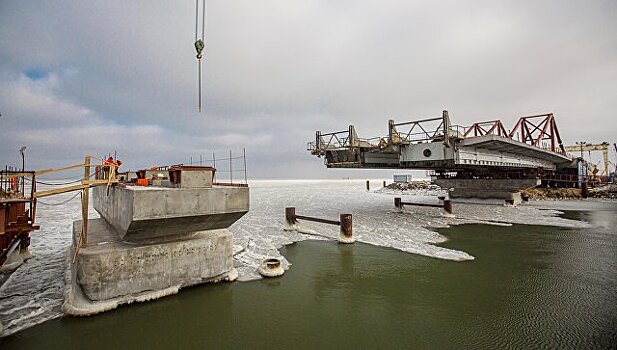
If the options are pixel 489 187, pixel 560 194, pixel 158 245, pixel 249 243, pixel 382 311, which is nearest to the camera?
pixel 382 311

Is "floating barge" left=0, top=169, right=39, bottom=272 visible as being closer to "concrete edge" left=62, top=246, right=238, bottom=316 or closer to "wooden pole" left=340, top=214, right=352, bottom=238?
"concrete edge" left=62, top=246, right=238, bottom=316

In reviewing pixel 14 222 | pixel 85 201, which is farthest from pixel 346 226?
pixel 14 222

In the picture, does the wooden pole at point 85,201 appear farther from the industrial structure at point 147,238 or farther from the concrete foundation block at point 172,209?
the concrete foundation block at point 172,209

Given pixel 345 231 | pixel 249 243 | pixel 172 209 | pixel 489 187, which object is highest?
pixel 172 209

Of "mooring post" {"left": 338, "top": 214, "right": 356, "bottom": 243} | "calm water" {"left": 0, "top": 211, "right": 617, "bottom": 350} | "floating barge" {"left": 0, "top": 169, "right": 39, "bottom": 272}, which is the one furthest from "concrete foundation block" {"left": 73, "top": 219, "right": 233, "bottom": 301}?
"mooring post" {"left": 338, "top": 214, "right": 356, "bottom": 243}

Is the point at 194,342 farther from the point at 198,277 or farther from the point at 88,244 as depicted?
the point at 88,244

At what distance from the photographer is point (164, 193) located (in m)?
6.89

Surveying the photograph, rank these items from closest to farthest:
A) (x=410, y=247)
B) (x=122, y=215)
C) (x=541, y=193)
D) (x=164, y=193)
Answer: (x=164, y=193), (x=122, y=215), (x=410, y=247), (x=541, y=193)

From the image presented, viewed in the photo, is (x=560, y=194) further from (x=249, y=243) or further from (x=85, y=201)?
(x=85, y=201)

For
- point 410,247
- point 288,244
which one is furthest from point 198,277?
point 410,247

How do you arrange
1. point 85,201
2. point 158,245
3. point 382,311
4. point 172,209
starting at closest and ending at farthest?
point 382,311 → point 172,209 → point 85,201 → point 158,245

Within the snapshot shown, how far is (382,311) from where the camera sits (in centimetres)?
677

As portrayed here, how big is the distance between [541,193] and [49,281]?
5178cm

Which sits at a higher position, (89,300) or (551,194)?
(551,194)
